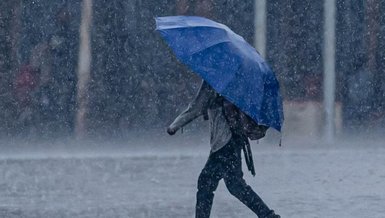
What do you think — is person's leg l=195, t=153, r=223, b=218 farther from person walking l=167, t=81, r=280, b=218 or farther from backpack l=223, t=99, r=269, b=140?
backpack l=223, t=99, r=269, b=140

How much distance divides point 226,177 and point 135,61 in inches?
362

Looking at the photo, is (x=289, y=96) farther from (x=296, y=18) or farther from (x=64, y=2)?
(x=64, y=2)

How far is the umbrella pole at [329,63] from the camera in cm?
1753

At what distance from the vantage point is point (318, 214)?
10.4 meters

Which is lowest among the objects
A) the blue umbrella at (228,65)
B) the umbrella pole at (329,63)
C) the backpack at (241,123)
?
the backpack at (241,123)

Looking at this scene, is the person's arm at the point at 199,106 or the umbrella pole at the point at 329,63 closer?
the person's arm at the point at 199,106

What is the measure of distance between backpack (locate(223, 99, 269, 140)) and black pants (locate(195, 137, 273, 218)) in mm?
82

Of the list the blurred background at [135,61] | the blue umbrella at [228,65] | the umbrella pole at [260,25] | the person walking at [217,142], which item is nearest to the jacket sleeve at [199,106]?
the person walking at [217,142]

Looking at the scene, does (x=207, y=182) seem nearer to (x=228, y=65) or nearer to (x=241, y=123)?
(x=241, y=123)

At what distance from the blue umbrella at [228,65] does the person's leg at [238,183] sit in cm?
34

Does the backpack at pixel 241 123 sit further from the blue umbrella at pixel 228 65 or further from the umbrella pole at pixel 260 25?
the umbrella pole at pixel 260 25

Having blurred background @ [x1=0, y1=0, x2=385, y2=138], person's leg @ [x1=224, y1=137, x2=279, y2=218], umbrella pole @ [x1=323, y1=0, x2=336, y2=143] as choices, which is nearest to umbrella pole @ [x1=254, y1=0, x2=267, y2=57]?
blurred background @ [x1=0, y1=0, x2=385, y2=138]

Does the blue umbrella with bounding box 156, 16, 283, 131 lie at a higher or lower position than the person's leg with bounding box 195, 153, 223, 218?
higher

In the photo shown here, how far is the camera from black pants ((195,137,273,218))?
26.9 ft
